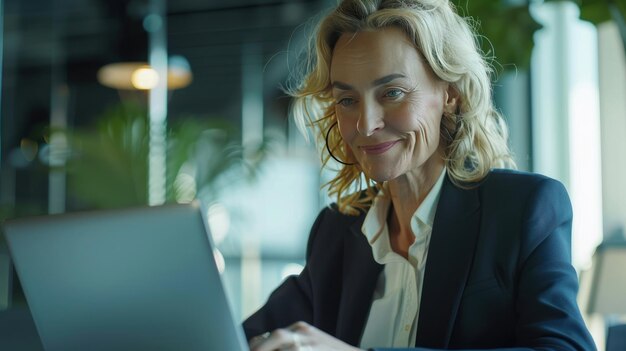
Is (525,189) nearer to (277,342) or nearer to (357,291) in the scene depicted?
(357,291)

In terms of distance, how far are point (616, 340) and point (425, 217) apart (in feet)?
1.50

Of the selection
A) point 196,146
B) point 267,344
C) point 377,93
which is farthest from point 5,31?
point 267,344

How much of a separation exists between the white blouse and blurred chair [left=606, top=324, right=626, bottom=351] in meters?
0.39

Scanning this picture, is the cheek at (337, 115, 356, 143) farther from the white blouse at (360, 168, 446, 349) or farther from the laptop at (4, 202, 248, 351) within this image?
the laptop at (4, 202, 248, 351)

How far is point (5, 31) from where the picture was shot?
603 cm

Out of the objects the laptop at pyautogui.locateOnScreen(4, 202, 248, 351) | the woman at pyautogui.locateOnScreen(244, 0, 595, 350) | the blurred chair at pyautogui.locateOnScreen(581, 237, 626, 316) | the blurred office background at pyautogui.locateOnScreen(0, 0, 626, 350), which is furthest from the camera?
the blurred office background at pyautogui.locateOnScreen(0, 0, 626, 350)

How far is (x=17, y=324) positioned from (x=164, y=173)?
331cm

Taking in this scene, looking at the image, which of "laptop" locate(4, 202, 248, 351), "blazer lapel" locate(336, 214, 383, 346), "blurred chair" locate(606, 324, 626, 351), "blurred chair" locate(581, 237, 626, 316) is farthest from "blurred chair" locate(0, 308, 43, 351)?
"blurred chair" locate(581, 237, 626, 316)

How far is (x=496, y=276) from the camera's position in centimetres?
155

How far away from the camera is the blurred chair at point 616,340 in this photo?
153 centimetres

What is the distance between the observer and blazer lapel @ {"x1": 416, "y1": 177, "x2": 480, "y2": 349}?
157 centimetres

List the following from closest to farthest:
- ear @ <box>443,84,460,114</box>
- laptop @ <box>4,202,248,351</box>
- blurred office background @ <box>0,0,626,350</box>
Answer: laptop @ <box>4,202,248,351</box>, ear @ <box>443,84,460,114</box>, blurred office background @ <box>0,0,626,350</box>

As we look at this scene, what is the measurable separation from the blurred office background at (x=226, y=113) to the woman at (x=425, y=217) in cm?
81

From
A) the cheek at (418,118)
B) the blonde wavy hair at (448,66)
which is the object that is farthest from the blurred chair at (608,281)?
the cheek at (418,118)
